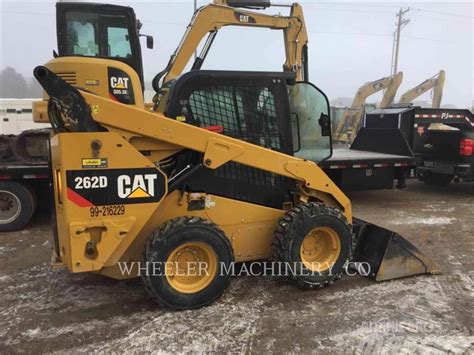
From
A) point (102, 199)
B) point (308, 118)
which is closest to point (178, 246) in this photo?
point (102, 199)

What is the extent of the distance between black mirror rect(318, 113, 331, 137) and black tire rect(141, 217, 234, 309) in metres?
1.54

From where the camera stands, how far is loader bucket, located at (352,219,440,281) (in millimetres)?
4355

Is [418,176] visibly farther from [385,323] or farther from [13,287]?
[13,287]

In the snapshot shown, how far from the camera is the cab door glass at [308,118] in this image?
14.3 feet

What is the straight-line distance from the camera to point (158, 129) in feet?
11.7

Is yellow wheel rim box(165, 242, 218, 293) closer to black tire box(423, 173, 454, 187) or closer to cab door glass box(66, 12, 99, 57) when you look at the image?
cab door glass box(66, 12, 99, 57)

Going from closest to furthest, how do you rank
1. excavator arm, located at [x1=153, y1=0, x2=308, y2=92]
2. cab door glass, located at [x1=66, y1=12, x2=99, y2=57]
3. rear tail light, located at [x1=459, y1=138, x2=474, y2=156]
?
cab door glass, located at [x1=66, y1=12, x2=99, y2=57]
excavator arm, located at [x1=153, y1=0, x2=308, y2=92]
rear tail light, located at [x1=459, y1=138, x2=474, y2=156]

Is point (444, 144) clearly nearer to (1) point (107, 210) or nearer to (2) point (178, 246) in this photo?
(2) point (178, 246)

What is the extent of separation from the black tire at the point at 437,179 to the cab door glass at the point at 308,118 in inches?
233

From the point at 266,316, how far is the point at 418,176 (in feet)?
24.5

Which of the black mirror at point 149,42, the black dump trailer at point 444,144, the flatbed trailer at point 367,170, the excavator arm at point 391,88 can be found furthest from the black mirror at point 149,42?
the excavator arm at point 391,88

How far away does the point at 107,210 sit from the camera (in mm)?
3436

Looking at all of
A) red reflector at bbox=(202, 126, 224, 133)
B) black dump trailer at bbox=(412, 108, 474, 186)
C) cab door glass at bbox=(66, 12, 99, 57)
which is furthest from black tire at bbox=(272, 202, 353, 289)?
black dump trailer at bbox=(412, 108, 474, 186)

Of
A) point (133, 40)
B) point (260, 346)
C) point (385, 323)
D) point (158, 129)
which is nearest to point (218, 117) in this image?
point (158, 129)
